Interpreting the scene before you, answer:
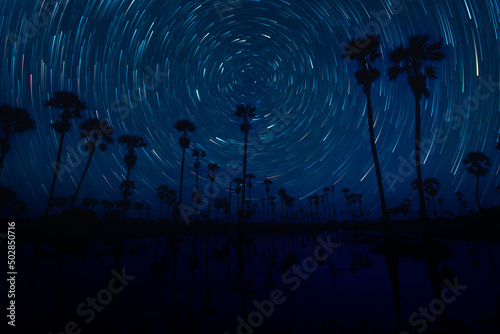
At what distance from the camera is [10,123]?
29.7 metres

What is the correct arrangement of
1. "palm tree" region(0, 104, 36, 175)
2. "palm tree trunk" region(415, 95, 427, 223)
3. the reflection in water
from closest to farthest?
the reflection in water → "palm tree trunk" region(415, 95, 427, 223) → "palm tree" region(0, 104, 36, 175)

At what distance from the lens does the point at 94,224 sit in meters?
42.0

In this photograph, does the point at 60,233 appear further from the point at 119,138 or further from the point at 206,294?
the point at 206,294

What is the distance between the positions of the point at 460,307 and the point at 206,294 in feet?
43.3

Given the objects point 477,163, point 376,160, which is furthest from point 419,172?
point 477,163

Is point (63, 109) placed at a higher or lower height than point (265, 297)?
higher

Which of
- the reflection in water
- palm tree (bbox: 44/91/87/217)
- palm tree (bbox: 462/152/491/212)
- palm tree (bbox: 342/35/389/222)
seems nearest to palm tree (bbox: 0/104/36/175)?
palm tree (bbox: 44/91/87/217)

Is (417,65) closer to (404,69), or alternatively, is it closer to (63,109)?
(404,69)

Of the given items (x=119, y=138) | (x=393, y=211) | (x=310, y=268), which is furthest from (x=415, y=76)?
(x=393, y=211)

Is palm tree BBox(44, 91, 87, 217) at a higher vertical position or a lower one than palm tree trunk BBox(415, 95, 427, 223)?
higher

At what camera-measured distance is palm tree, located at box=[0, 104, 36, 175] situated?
29172mm

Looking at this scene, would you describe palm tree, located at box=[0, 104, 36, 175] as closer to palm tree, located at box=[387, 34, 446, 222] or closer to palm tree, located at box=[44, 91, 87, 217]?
palm tree, located at box=[44, 91, 87, 217]

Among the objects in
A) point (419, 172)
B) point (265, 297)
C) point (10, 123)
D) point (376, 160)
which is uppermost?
point (10, 123)

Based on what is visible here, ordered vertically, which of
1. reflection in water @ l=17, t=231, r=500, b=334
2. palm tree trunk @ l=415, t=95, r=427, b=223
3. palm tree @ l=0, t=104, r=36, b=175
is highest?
palm tree @ l=0, t=104, r=36, b=175
